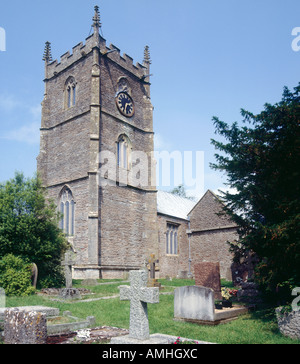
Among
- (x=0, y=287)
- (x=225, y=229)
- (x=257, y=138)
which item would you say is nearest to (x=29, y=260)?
(x=0, y=287)

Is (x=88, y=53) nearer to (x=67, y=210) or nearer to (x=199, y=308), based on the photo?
(x=67, y=210)

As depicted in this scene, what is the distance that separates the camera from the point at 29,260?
16172mm

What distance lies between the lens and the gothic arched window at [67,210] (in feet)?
77.6

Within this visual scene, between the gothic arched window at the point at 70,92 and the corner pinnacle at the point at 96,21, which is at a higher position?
the corner pinnacle at the point at 96,21

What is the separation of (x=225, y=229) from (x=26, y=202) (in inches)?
666

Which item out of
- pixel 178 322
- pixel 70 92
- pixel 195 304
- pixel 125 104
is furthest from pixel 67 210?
pixel 195 304

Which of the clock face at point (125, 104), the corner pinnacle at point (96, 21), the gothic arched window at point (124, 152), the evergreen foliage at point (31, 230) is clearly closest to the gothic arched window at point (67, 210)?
the gothic arched window at point (124, 152)

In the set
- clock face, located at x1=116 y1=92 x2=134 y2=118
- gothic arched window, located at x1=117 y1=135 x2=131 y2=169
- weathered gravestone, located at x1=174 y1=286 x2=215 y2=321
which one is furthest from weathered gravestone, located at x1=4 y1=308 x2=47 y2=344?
clock face, located at x1=116 y1=92 x2=134 y2=118

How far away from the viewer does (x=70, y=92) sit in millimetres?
26578

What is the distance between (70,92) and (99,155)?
6.86m

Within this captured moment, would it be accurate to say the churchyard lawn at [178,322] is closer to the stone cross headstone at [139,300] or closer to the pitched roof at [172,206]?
the stone cross headstone at [139,300]

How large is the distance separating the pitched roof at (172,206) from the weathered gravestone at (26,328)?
2291 cm

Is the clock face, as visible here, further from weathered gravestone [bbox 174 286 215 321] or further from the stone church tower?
weathered gravestone [bbox 174 286 215 321]
